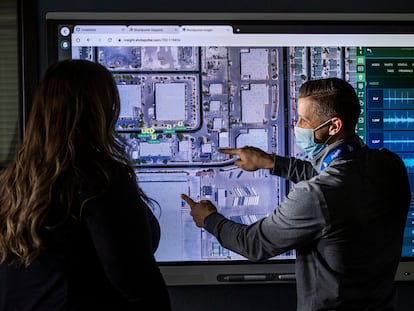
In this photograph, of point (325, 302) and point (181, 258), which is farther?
point (181, 258)

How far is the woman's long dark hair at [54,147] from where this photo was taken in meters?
1.31

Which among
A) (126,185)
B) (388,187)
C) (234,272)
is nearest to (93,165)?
(126,185)

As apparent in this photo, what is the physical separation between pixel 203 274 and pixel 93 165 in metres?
1.24

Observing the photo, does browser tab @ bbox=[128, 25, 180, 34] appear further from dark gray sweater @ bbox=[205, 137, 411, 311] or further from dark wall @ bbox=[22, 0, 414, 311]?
dark gray sweater @ bbox=[205, 137, 411, 311]

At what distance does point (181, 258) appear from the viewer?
2.46m

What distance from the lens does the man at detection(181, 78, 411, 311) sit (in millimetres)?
1674

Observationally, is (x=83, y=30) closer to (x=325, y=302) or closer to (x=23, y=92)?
(x=23, y=92)

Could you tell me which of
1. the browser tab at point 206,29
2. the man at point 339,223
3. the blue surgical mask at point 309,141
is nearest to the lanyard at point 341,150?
the man at point 339,223

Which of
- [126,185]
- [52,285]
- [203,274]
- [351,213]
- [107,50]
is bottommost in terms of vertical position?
[203,274]

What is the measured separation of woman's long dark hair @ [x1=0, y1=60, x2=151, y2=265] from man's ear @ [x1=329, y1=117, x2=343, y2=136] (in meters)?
0.73

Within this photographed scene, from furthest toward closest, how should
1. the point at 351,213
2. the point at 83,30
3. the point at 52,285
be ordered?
the point at 83,30, the point at 351,213, the point at 52,285
